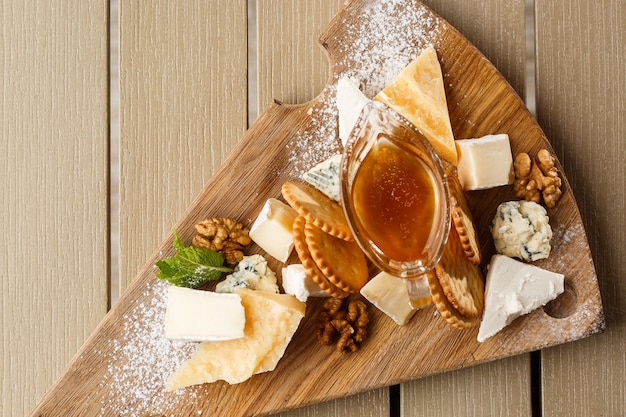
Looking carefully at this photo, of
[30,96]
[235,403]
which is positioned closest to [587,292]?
[235,403]

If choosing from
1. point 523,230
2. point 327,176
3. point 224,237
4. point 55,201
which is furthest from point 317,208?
point 55,201

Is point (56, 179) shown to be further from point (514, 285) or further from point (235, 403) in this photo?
point (514, 285)

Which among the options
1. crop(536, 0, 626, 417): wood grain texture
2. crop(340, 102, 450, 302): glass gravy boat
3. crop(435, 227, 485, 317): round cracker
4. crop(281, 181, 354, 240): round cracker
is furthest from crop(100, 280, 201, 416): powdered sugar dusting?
crop(536, 0, 626, 417): wood grain texture

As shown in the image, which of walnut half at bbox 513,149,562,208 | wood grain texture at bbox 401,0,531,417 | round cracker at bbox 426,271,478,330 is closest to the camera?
round cracker at bbox 426,271,478,330

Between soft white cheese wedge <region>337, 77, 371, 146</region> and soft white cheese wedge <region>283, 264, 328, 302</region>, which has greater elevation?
soft white cheese wedge <region>337, 77, 371, 146</region>

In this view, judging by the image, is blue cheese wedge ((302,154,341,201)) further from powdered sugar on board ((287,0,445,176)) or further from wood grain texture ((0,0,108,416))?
wood grain texture ((0,0,108,416))

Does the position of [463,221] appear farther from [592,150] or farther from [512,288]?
[592,150]
